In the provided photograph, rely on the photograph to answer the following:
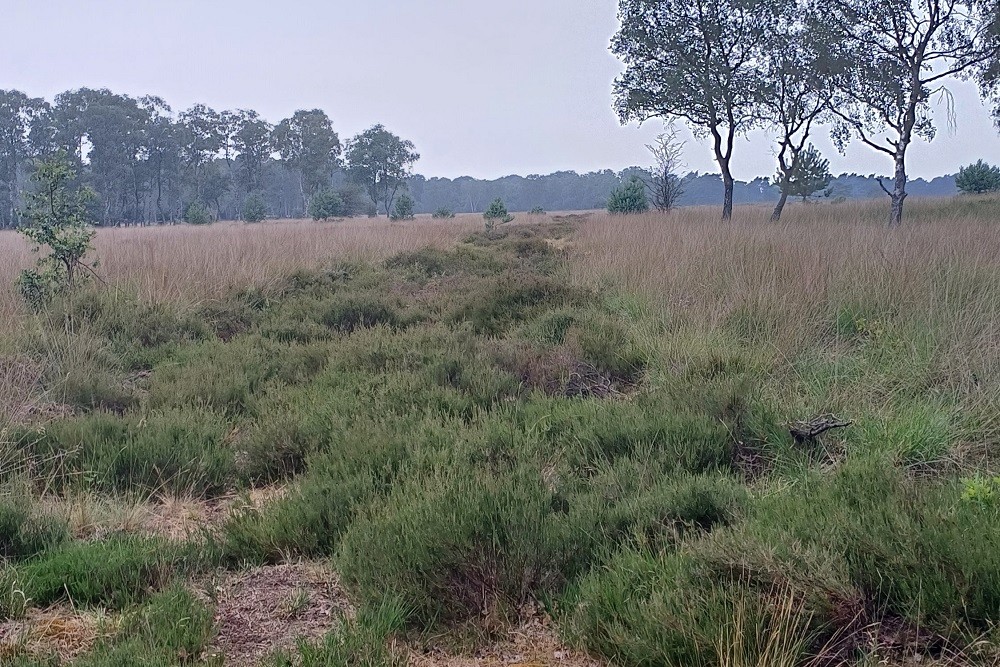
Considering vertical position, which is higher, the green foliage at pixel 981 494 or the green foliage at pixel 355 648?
the green foliage at pixel 981 494

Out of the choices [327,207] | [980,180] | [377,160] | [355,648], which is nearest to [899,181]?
[980,180]

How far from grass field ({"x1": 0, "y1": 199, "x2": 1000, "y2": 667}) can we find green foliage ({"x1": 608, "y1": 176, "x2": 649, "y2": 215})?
800 inches

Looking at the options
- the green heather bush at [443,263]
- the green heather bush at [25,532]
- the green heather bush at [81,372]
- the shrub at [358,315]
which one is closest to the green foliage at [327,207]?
the green heather bush at [443,263]

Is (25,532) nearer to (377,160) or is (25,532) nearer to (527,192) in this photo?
(377,160)

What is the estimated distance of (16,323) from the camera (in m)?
5.97

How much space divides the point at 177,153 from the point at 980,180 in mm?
54831

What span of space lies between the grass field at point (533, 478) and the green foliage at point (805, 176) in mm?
14916

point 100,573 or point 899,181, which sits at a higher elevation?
point 899,181

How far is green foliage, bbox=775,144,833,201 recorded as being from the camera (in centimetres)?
2061

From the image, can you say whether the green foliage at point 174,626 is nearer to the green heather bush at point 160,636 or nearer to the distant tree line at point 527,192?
the green heather bush at point 160,636

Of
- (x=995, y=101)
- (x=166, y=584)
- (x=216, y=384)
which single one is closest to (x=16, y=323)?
(x=216, y=384)

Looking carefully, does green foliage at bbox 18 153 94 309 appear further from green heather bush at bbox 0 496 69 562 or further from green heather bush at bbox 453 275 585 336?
green heather bush at bbox 0 496 69 562

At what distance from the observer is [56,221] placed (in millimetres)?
7551

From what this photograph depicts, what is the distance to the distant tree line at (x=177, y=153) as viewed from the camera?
1882 inches
